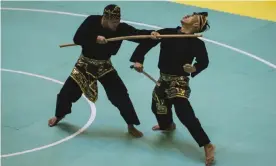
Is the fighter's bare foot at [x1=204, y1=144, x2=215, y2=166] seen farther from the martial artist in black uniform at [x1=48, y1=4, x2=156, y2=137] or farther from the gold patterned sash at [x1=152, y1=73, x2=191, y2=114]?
the martial artist in black uniform at [x1=48, y1=4, x2=156, y2=137]

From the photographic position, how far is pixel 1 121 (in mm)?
7176

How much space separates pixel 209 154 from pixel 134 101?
5.67 ft

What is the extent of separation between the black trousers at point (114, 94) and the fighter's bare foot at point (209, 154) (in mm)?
928

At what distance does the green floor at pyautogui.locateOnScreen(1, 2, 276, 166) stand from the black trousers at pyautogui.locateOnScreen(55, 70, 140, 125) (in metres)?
0.30

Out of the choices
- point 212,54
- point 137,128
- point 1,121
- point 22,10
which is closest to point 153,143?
point 137,128

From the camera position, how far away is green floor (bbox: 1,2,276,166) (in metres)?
6.61

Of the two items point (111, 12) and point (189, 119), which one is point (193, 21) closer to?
point (111, 12)

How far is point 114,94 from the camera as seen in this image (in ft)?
22.4

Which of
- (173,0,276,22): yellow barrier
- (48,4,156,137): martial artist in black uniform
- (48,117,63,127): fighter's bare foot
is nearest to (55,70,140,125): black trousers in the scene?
(48,4,156,137): martial artist in black uniform

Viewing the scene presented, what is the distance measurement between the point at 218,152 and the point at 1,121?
259cm

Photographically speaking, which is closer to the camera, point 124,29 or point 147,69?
point 124,29

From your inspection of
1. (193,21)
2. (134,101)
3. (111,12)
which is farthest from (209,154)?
(111,12)

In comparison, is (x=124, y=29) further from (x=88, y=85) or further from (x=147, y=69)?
(x=147, y=69)

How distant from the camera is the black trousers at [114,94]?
22.4ft
